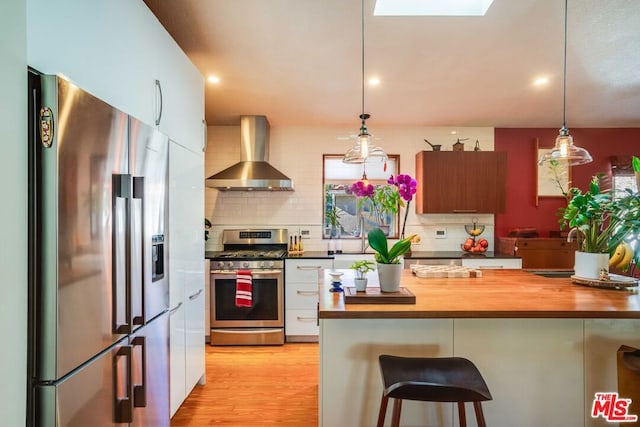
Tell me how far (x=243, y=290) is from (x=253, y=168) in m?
1.33

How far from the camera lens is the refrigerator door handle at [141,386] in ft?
4.76

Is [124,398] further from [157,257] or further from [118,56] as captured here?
[118,56]

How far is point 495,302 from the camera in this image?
1656 millimetres

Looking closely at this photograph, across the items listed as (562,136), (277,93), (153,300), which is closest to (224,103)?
(277,93)

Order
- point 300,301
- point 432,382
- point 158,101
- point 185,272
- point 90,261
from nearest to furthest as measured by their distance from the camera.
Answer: point 90,261, point 432,382, point 158,101, point 185,272, point 300,301

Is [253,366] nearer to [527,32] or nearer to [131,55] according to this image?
[131,55]

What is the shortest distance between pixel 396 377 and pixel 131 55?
1.81 meters

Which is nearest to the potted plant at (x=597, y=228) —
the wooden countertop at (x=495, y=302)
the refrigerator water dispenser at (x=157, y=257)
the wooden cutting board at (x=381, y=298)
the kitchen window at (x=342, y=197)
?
the wooden countertop at (x=495, y=302)

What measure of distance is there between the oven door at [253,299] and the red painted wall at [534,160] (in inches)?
114

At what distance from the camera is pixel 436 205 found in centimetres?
403

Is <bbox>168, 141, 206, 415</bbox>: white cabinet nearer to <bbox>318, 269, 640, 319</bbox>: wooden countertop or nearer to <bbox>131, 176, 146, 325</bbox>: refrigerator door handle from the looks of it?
<bbox>131, 176, 146, 325</bbox>: refrigerator door handle

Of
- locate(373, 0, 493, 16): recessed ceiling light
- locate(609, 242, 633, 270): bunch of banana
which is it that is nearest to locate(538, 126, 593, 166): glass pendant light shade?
locate(609, 242, 633, 270): bunch of banana

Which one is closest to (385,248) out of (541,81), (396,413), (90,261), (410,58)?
(396,413)

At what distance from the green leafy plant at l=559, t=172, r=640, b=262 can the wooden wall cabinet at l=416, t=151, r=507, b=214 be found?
188 cm
